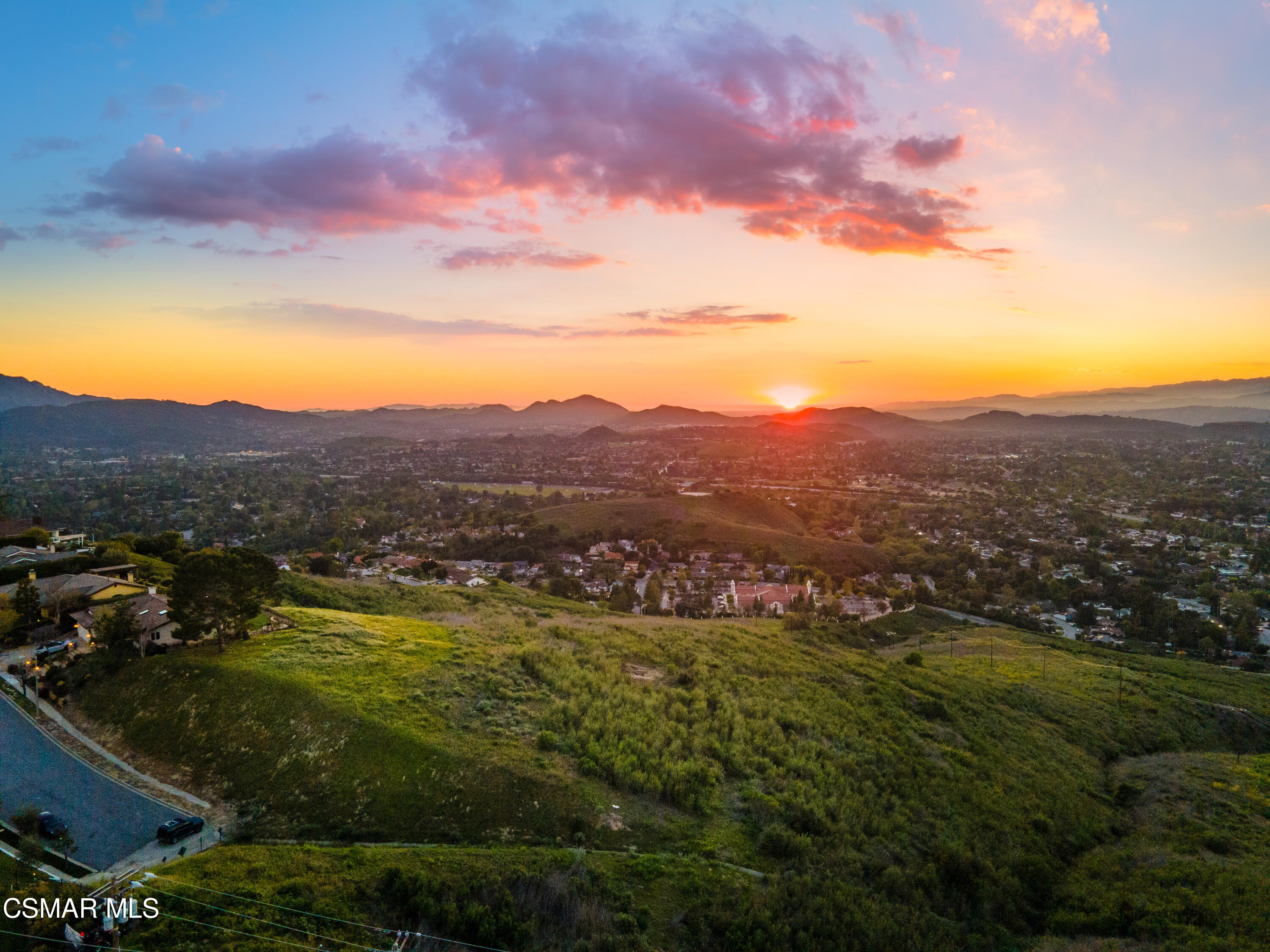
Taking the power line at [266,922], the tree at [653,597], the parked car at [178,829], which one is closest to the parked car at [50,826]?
the parked car at [178,829]

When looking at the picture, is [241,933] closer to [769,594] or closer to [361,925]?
[361,925]

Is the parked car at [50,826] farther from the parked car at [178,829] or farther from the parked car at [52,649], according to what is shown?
the parked car at [52,649]

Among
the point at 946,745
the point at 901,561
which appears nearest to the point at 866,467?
the point at 901,561

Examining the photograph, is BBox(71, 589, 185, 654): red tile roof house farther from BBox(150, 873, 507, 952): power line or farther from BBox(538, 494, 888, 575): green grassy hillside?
BBox(538, 494, 888, 575): green grassy hillside

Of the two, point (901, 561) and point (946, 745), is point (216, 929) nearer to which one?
point (946, 745)

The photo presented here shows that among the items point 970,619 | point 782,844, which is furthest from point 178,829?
point 970,619
